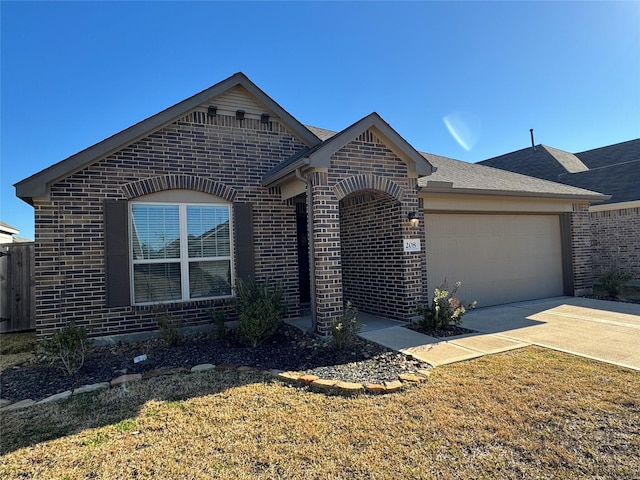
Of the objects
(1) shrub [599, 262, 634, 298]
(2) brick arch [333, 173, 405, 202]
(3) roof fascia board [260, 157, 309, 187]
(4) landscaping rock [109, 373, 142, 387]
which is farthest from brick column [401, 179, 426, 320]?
(1) shrub [599, 262, 634, 298]

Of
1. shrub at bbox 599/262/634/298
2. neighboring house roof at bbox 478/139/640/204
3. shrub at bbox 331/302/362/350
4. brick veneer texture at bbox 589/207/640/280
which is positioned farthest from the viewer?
neighboring house roof at bbox 478/139/640/204

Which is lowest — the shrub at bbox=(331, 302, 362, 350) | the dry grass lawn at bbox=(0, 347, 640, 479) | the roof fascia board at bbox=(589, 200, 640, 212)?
the dry grass lawn at bbox=(0, 347, 640, 479)

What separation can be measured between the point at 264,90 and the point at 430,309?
583cm

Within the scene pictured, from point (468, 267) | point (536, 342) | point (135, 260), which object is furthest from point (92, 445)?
point (468, 267)

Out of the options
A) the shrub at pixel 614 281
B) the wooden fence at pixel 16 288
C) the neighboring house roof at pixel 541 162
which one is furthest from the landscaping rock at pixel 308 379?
the neighboring house roof at pixel 541 162

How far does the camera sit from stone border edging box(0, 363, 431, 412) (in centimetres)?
422

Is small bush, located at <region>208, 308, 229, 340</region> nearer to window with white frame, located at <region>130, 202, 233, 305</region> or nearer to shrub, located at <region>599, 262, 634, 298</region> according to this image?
window with white frame, located at <region>130, 202, 233, 305</region>

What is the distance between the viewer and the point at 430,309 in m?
6.88

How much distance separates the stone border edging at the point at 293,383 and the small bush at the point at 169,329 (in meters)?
1.20

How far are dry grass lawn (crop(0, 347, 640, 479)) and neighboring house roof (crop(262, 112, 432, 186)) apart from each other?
3762mm

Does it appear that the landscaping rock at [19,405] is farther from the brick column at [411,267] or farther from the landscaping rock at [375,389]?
the brick column at [411,267]

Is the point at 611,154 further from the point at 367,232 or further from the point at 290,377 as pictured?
the point at 290,377

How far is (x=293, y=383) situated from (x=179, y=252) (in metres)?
3.92

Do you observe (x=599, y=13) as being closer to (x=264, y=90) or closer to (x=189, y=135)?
(x=264, y=90)
